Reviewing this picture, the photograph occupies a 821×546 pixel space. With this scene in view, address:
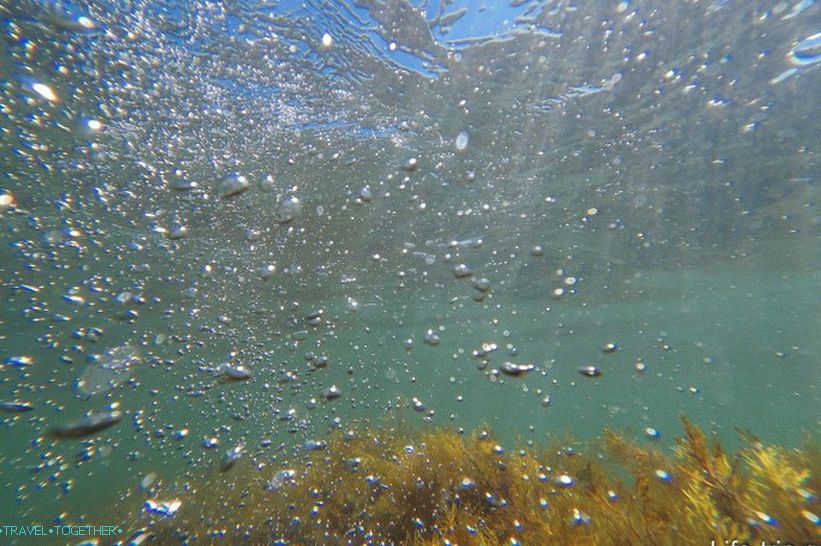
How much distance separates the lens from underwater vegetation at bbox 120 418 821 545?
509 centimetres

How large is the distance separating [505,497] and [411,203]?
9.23 meters

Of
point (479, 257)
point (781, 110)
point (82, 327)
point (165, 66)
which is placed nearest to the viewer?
point (165, 66)

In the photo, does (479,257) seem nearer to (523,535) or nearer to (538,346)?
(523,535)

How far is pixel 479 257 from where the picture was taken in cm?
Result: 1838

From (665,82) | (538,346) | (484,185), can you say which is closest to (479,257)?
(484,185)

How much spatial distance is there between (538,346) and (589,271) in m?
22.5

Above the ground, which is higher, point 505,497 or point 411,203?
point 411,203

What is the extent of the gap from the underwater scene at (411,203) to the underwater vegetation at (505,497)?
0.07 metres

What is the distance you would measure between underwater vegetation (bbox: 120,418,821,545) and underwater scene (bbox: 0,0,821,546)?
0.23 feet

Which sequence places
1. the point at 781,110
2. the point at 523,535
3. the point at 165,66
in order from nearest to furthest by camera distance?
the point at 523,535 < the point at 165,66 < the point at 781,110

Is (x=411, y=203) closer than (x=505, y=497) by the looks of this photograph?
No

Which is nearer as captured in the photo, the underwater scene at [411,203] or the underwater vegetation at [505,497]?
the underwater vegetation at [505,497]

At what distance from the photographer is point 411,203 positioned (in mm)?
13688

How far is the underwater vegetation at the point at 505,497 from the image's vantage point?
5090mm
